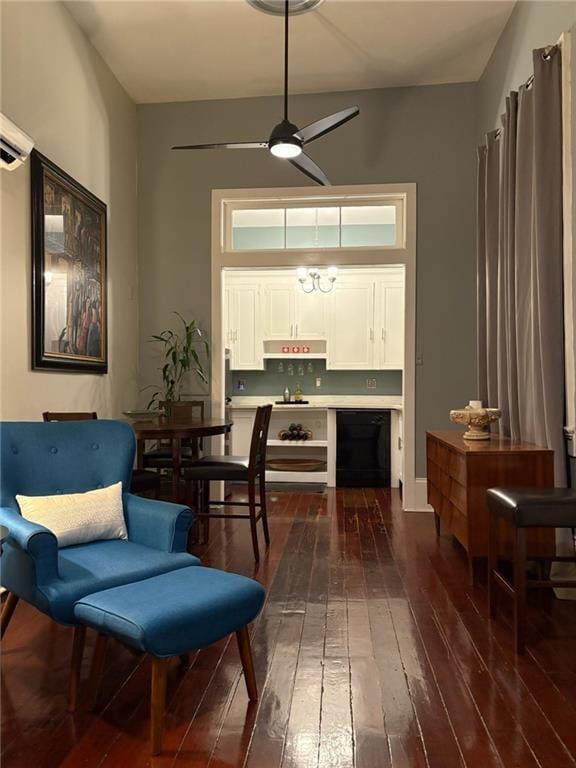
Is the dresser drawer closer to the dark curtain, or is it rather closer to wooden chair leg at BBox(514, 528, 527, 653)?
the dark curtain

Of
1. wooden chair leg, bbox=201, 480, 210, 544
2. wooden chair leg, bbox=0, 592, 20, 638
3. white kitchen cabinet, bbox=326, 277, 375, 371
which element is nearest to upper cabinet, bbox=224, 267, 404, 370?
white kitchen cabinet, bbox=326, 277, 375, 371

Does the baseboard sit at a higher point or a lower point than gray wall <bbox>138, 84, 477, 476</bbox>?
lower

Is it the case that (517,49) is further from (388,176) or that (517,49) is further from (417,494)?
(417,494)

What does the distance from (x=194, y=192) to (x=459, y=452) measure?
11.5 feet

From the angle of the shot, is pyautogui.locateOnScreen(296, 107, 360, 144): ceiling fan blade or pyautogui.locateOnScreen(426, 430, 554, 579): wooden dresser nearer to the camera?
pyautogui.locateOnScreen(426, 430, 554, 579): wooden dresser

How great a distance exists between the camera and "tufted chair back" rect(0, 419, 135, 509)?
2.48 meters

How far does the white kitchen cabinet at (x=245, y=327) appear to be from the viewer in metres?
7.23

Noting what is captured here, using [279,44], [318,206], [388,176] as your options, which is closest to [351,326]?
[318,206]

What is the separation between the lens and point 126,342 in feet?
16.8

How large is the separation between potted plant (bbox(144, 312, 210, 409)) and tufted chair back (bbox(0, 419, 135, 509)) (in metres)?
2.47

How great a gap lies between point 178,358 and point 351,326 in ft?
8.67

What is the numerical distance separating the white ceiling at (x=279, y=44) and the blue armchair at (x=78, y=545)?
10.4ft

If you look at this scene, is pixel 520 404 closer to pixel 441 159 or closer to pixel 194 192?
pixel 441 159

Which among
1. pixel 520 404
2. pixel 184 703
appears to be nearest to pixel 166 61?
pixel 520 404
